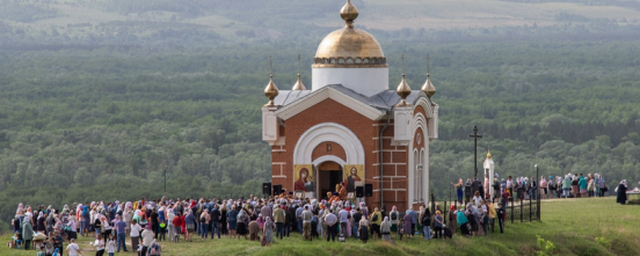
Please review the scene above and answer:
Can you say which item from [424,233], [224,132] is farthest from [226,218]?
[224,132]

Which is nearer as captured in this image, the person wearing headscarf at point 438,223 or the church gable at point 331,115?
the person wearing headscarf at point 438,223

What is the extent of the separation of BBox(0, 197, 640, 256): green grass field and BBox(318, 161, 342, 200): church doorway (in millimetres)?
6076

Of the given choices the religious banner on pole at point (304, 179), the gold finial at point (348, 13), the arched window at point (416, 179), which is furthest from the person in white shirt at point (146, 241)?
the gold finial at point (348, 13)

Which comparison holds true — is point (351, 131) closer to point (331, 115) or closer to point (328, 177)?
point (331, 115)

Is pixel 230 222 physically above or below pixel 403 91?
below

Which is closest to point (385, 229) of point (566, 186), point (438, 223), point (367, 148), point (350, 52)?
point (438, 223)

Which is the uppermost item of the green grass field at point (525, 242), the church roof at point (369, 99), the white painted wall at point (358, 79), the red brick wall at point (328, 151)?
the white painted wall at point (358, 79)

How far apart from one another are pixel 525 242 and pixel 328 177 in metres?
7.47

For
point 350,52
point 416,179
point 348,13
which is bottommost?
point 416,179

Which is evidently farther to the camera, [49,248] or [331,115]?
[331,115]

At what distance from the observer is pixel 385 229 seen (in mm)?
38156

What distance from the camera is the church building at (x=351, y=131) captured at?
44625 mm

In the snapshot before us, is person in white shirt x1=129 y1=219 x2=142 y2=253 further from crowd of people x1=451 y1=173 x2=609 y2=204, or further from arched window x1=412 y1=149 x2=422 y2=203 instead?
crowd of people x1=451 y1=173 x2=609 y2=204

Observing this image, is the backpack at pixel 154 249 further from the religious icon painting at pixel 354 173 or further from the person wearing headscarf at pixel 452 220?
the religious icon painting at pixel 354 173
